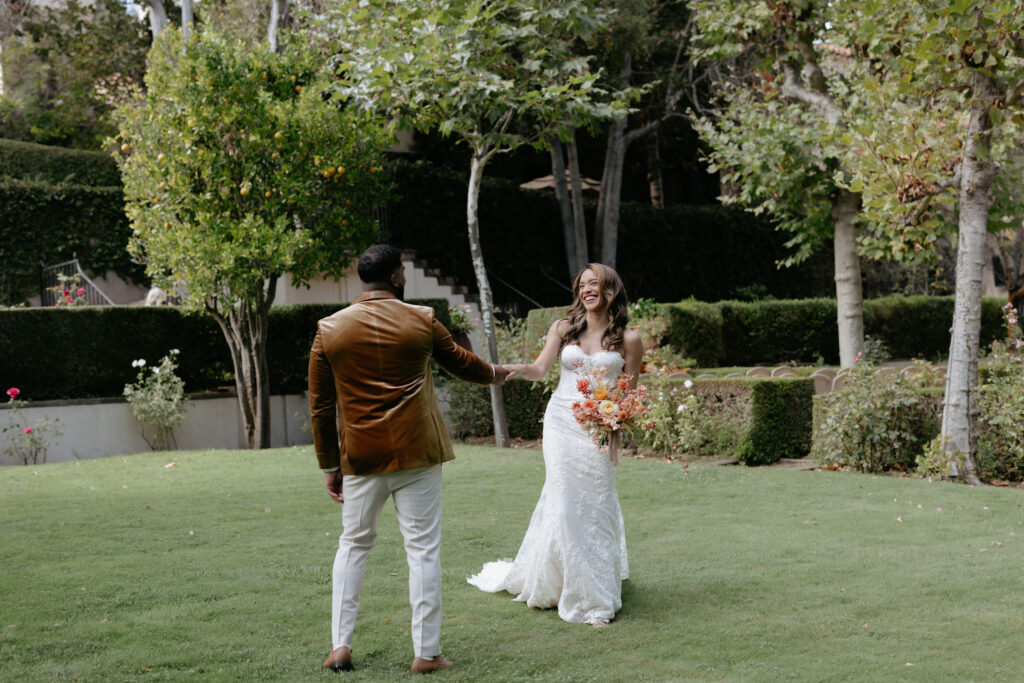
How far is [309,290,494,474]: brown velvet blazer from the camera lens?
14.3 feet

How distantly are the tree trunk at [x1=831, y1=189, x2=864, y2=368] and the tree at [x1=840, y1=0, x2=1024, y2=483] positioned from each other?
14.1ft

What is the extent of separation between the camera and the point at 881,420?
10.4 meters

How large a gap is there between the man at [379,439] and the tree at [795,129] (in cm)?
1056

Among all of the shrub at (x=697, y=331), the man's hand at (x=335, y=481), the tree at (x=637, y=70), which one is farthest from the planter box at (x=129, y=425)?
the man's hand at (x=335, y=481)

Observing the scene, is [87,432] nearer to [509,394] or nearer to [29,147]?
[509,394]

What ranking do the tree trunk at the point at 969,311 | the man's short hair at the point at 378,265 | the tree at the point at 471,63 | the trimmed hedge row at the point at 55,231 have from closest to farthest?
the man's short hair at the point at 378,265 → the tree trunk at the point at 969,311 → the tree at the point at 471,63 → the trimmed hedge row at the point at 55,231

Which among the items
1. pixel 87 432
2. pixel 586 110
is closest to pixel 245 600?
pixel 586 110

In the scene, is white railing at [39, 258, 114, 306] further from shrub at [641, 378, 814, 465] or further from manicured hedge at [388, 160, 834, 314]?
shrub at [641, 378, 814, 465]

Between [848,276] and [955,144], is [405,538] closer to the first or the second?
[955,144]

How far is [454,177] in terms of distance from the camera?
21328 mm

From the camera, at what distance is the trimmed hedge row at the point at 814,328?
70.5ft

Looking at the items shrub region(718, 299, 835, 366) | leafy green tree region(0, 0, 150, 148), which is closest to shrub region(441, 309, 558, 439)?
shrub region(718, 299, 835, 366)

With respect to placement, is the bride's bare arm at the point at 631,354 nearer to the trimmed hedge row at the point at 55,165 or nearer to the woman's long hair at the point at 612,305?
the woman's long hair at the point at 612,305

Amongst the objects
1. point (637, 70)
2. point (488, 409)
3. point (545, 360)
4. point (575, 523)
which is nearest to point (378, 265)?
point (545, 360)
